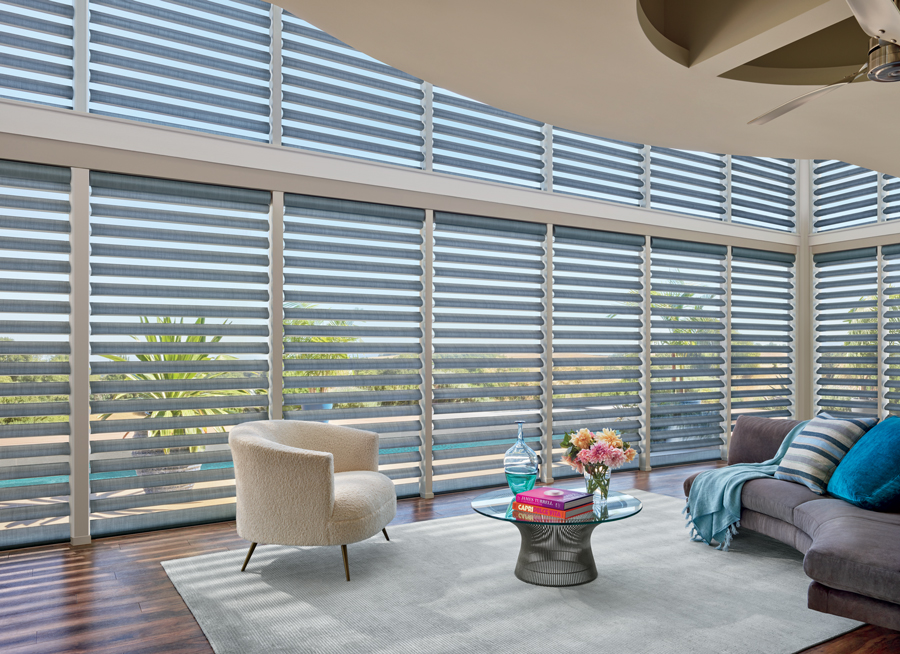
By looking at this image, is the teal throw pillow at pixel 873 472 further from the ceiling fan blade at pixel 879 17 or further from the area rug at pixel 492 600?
the ceiling fan blade at pixel 879 17

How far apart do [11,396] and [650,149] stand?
5.96m

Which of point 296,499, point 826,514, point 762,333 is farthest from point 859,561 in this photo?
point 762,333

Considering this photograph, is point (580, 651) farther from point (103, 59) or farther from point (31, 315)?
point (103, 59)

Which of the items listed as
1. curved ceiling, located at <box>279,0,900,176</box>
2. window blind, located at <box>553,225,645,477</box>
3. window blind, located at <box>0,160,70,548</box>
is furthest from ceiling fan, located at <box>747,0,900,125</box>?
window blind, located at <box>0,160,70,548</box>

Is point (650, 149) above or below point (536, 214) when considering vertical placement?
above

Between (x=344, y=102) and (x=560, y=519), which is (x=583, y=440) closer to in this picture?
(x=560, y=519)

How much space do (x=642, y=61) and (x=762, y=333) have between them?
18.9 ft

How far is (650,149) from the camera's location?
22.2 feet

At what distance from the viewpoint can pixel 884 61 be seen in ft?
7.85

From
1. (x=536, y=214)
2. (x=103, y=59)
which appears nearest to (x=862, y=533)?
(x=536, y=214)

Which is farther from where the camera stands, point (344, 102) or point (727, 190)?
point (727, 190)

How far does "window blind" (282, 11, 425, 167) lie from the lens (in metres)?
4.92

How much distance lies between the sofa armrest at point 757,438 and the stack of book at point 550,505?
1910 mm

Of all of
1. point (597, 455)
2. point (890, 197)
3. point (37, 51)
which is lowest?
point (597, 455)
